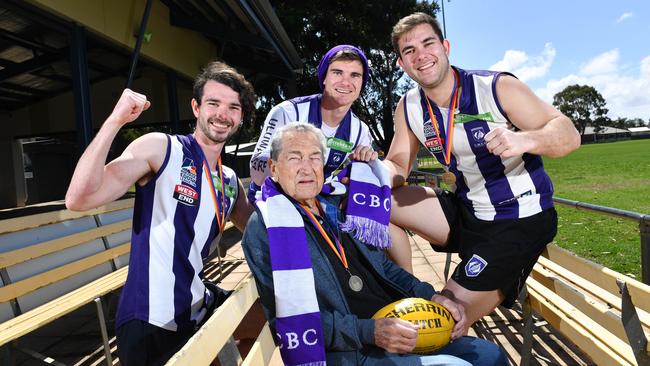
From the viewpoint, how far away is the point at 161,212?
2.20m

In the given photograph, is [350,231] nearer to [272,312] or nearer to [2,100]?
[272,312]

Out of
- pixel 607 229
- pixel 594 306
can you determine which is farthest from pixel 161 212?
pixel 607 229

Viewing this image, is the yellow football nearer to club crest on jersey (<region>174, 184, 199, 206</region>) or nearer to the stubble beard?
club crest on jersey (<region>174, 184, 199, 206</region>)

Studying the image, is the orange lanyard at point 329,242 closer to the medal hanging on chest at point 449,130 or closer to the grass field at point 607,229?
the medal hanging on chest at point 449,130

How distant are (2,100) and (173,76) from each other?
28.4 feet

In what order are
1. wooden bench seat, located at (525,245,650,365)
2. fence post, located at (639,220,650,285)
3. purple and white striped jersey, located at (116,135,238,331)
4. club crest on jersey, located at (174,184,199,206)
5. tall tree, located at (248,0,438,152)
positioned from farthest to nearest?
tall tree, located at (248,0,438,152), fence post, located at (639,220,650,285), club crest on jersey, located at (174,184,199,206), purple and white striped jersey, located at (116,135,238,331), wooden bench seat, located at (525,245,650,365)

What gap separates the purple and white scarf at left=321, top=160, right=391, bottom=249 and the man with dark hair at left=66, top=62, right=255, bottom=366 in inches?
26.3

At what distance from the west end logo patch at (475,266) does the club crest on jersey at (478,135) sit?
0.65 meters

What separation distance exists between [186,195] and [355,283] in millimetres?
939

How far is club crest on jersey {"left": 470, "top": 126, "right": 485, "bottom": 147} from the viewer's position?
2.60 metres

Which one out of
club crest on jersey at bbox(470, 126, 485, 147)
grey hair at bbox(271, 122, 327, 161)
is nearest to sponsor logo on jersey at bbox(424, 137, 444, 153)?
club crest on jersey at bbox(470, 126, 485, 147)

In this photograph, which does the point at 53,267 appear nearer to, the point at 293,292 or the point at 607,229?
the point at 293,292

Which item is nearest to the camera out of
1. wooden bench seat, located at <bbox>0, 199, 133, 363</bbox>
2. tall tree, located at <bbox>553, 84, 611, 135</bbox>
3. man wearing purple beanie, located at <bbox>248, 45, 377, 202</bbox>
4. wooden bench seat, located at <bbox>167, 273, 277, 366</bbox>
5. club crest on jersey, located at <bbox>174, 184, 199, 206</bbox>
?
wooden bench seat, located at <bbox>167, 273, 277, 366</bbox>

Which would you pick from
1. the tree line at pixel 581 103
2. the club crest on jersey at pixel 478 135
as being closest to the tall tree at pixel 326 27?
the club crest on jersey at pixel 478 135
